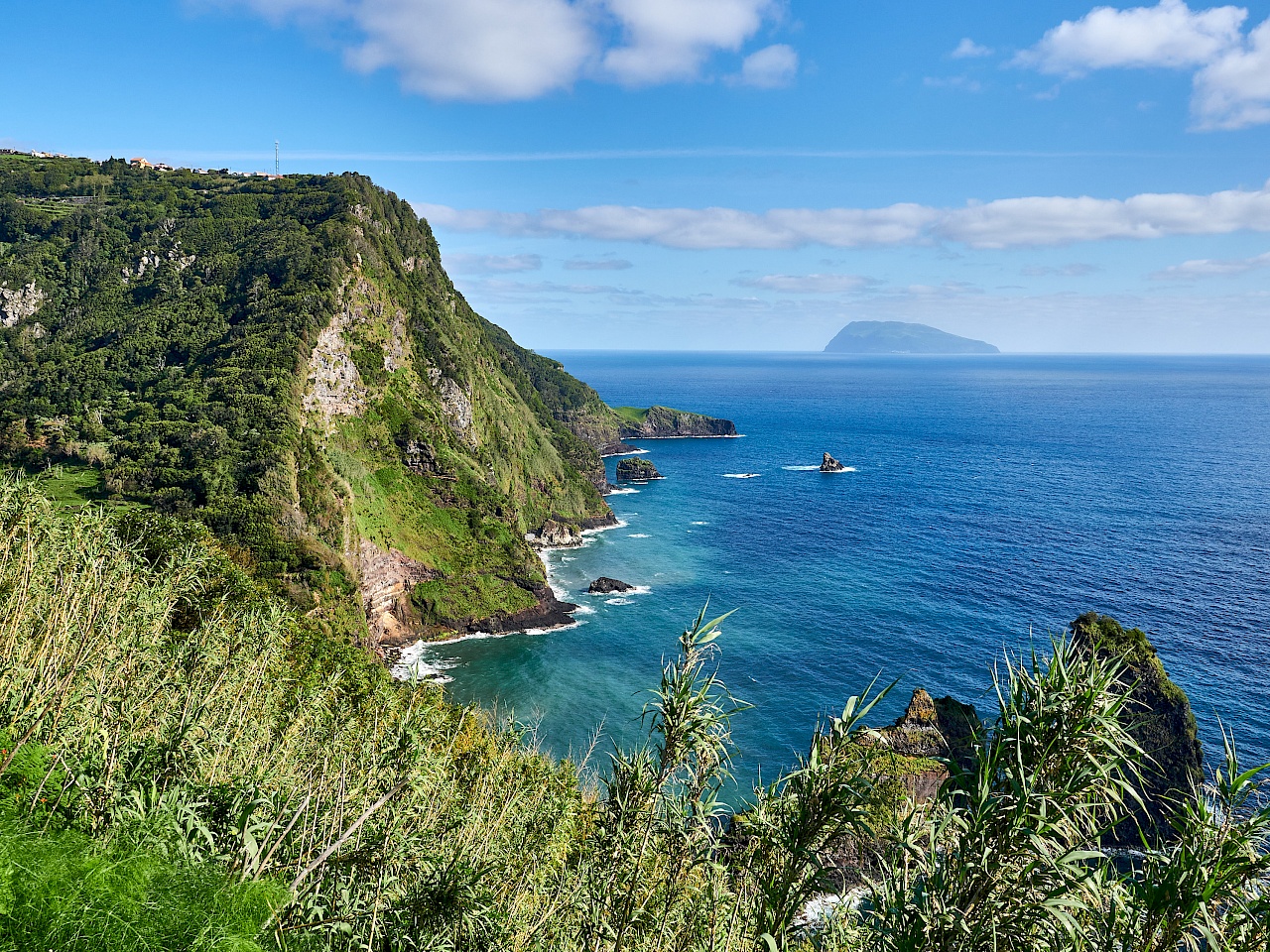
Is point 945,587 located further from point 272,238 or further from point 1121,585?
point 272,238

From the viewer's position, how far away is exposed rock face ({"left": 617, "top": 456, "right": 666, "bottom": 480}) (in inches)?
7037

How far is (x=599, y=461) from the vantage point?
557 feet

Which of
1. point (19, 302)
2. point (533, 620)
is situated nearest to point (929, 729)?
point (533, 620)

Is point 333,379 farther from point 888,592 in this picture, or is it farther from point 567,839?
point 567,839

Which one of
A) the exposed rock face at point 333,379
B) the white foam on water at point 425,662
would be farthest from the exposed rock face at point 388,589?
the exposed rock face at point 333,379

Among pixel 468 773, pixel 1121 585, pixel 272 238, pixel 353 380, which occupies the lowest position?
pixel 1121 585

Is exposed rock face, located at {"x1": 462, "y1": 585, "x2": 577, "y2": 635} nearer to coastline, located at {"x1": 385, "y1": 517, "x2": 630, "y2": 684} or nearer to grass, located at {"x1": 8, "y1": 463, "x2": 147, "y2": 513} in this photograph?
coastline, located at {"x1": 385, "y1": 517, "x2": 630, "y2": 684}

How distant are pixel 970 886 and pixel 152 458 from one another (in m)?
85.0

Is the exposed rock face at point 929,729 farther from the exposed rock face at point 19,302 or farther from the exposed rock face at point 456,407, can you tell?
the exposed rock face at point 19,302

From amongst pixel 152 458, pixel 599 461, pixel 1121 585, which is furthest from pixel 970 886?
pixel 599 461

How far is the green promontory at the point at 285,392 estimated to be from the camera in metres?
75.7

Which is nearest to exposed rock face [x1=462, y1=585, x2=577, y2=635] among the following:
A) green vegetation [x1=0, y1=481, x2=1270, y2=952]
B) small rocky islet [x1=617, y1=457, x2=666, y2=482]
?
green vegetation [x1=0, y1=481, x2=1270, y2=952]

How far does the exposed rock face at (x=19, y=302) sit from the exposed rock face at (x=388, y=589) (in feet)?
264

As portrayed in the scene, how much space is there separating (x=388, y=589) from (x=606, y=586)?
2967cm
